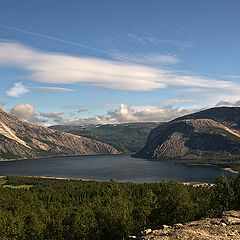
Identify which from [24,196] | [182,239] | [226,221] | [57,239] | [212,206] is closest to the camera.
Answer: [182,239]

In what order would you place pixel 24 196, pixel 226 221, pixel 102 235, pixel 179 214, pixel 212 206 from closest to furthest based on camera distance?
pixel 226 221 → pixel 102 235 → pixel 179 214 → pixel 212 206 → pixel 24 196

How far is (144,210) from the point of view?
85.9m

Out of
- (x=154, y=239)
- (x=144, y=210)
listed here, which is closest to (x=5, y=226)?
(x=144, y=210)

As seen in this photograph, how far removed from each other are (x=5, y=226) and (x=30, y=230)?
26.8ft

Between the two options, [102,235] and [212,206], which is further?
[212,206]

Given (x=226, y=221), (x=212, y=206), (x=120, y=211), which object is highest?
(x=226, y=221)

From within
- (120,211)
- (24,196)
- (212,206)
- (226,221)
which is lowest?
(24,196)

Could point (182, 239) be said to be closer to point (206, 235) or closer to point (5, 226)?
point (206, 235)

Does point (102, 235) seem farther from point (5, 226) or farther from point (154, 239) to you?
point (154, 239)

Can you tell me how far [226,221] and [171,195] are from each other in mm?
37683

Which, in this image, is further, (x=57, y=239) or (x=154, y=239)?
(x=57, y=239)

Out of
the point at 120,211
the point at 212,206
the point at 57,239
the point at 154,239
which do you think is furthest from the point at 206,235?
the point at 212,206

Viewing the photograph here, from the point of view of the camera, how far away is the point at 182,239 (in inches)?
1624

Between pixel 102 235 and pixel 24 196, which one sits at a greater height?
pixel 102 235
